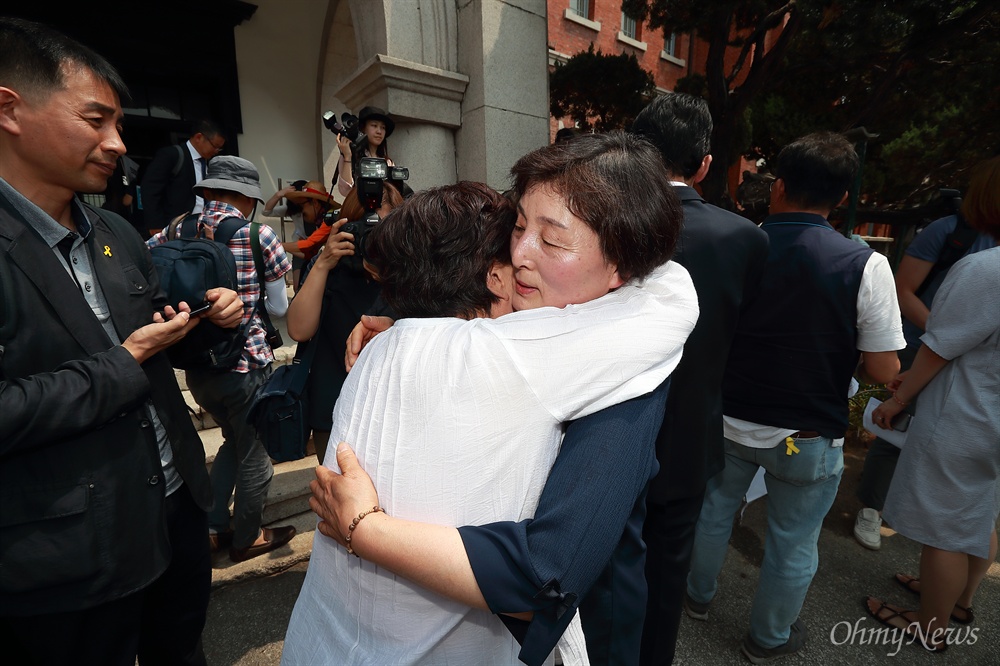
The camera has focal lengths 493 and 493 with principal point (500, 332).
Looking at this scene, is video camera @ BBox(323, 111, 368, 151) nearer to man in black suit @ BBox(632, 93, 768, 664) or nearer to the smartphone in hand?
man in black suit @ BBox(632, 93, 768, 664)

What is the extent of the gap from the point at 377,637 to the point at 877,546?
3.66 m

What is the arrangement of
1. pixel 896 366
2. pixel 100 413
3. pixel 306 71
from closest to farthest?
pixel 100 413 → pixel 896 366 → pixel 306 71

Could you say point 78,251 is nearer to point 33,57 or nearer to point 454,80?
point 33,57

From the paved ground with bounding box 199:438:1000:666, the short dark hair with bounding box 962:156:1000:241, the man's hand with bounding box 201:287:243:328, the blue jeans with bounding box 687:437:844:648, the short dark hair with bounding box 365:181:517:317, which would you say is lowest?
the paved ground with bounding box 199:438:1000:666

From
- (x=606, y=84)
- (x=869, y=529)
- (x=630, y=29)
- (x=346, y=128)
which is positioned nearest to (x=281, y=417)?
(x=346, y=128)

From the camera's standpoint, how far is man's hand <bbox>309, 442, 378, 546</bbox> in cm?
92

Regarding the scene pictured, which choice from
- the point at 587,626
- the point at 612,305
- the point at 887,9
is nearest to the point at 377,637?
the point at 587,626

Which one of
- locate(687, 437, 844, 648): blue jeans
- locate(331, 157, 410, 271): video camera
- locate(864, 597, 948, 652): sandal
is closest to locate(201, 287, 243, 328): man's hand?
locate(331, 157, 410, 271): video camera

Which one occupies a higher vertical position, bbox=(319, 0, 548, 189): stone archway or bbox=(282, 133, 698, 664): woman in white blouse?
bbox=(319, 0, 548, 189): stone archway

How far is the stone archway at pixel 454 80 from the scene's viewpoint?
3.63 metres

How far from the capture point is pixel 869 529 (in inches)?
130

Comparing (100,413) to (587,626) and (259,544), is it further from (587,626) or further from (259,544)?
(259,544)

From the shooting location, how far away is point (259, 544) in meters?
3.00

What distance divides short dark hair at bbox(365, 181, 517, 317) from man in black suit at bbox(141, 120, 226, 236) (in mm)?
3849
